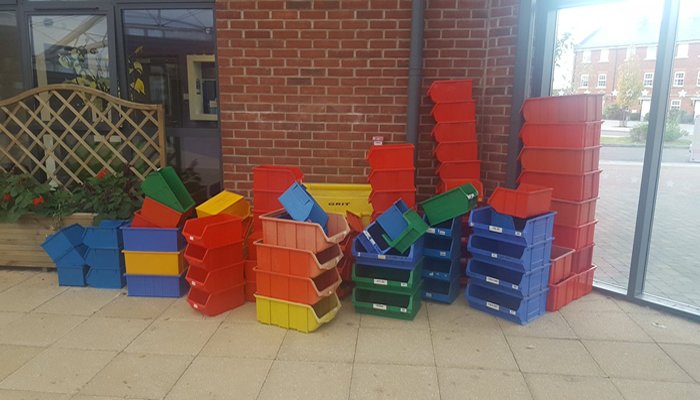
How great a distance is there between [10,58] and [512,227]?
209 inches

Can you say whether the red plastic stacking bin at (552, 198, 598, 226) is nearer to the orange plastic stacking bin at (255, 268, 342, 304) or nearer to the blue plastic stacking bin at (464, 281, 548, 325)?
the blue plastic stacking bin at (464, 281, 548, 325)

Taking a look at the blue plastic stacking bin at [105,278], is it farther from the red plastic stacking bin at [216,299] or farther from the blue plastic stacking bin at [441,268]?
the blue plastic stacking bin at [441,268]

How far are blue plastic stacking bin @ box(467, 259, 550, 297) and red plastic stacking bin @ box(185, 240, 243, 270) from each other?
1.84 m

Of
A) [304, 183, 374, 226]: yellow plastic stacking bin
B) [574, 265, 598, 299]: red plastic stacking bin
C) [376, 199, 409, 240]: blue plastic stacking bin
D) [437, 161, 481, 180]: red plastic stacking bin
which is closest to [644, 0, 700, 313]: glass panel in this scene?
[574, 265, 598, 299]: red plastic stacking bin

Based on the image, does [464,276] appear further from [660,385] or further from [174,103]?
[174,103]

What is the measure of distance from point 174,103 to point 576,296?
13.8 ft

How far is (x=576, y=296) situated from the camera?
3.96 meters

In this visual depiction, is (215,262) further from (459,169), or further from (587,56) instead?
(587,56)

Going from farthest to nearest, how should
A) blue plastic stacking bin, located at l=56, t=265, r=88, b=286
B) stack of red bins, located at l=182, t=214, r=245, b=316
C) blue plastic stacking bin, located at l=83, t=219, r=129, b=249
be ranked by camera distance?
blue plastic stacking bin, located at l=56, t=265, r=88, b=286, blue plastic stacking bin, located at l=83, t=219, r=129, b=249, stack of red bins, located at l=182, t=214, r=245, b=316

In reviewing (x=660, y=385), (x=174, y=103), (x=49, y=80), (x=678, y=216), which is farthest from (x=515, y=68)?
(x=49, y=80)

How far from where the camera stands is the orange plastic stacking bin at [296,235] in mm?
3207

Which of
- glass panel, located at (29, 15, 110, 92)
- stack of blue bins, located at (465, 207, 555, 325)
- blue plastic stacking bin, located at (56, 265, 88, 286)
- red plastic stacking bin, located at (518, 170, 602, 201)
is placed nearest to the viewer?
stack of blue bins, located at (465, 207, 555, 325)

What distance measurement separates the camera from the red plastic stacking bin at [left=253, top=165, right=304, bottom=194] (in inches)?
145

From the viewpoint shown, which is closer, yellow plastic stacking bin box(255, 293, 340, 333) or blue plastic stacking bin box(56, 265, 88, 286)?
yellow plastic stacking bin box(255, 293, 340, 333)
